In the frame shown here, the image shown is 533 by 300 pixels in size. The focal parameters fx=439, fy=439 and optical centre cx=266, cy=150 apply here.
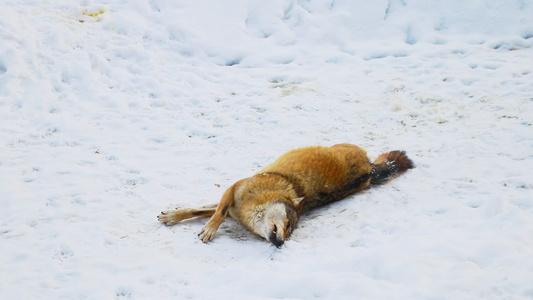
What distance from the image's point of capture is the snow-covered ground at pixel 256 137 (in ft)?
A: 13.1

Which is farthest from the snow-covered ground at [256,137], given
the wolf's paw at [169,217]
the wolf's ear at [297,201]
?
the wolf's ear at [297,201]

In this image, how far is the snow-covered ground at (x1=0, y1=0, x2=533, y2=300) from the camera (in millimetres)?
4008

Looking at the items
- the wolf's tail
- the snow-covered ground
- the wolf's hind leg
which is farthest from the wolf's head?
the wolf's tail

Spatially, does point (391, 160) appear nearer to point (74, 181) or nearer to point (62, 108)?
point (74, 181)

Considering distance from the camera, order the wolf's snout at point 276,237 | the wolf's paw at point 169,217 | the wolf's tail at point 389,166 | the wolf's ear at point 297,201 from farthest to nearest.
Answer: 1. the wolf's tail at point 389,166
2. the wolf's ear at point 297,201
3. the wolf's paw at point 169,217
4. the wolf's snout at point 276,237

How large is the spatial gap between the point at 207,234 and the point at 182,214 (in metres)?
0.52

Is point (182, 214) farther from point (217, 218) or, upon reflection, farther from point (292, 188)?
point (292, 188)

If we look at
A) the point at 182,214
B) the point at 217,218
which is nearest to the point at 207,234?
the point at 217,218

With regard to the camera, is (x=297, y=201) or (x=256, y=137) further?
(x=256, y=137)

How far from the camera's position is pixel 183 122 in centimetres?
826

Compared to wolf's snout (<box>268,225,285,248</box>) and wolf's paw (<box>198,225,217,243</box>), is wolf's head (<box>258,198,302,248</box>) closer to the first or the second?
wolf's snout (<box>268,225,285,248</box>)

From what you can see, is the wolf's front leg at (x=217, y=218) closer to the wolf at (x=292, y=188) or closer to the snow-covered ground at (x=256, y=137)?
the wolf at (x=292, y=188)

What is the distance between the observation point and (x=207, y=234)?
5.05 meters

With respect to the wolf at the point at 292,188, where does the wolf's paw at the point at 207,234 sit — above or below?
below
